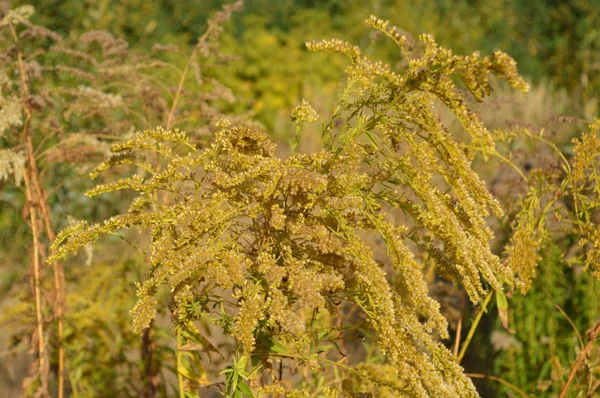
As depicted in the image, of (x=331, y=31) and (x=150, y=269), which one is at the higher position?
(x=331, y=31)

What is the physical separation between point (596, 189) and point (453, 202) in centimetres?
66

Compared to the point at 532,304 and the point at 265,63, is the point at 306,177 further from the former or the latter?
the point at 265,63

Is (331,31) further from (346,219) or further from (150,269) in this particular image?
(346,219)

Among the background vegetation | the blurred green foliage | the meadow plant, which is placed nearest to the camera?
the meadow plant

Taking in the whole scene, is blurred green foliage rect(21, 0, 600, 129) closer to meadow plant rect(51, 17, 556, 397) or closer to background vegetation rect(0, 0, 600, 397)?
background vegetation rect(0, 0, 600, 397)

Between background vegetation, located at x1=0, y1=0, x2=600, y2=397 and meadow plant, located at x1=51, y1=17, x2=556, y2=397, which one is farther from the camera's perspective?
background vegetation, located at x1=0, y1=0, x2=600, y2=397

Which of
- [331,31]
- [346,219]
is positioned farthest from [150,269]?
[331,31]

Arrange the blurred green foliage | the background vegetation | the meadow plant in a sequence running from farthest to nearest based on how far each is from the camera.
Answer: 1. the blurred green foliage
2. the background vegetation
3. the meadow plant

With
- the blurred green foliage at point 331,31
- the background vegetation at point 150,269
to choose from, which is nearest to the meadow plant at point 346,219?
the background vegetation at point 150,269

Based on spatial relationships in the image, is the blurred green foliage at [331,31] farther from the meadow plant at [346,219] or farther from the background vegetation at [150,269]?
the meadow plant at [346,219]

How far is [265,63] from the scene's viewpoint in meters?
8.69

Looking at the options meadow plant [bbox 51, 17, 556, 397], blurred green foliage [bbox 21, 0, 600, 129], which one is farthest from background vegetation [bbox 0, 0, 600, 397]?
blurred green foliage [bbox 21, 0, 600, 129]

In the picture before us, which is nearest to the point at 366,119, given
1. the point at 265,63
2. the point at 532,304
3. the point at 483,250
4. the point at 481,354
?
the point at 483,250

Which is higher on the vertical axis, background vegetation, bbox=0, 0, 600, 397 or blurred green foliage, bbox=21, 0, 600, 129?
blurred green foliage, bbox=21, 0, 600, 129
